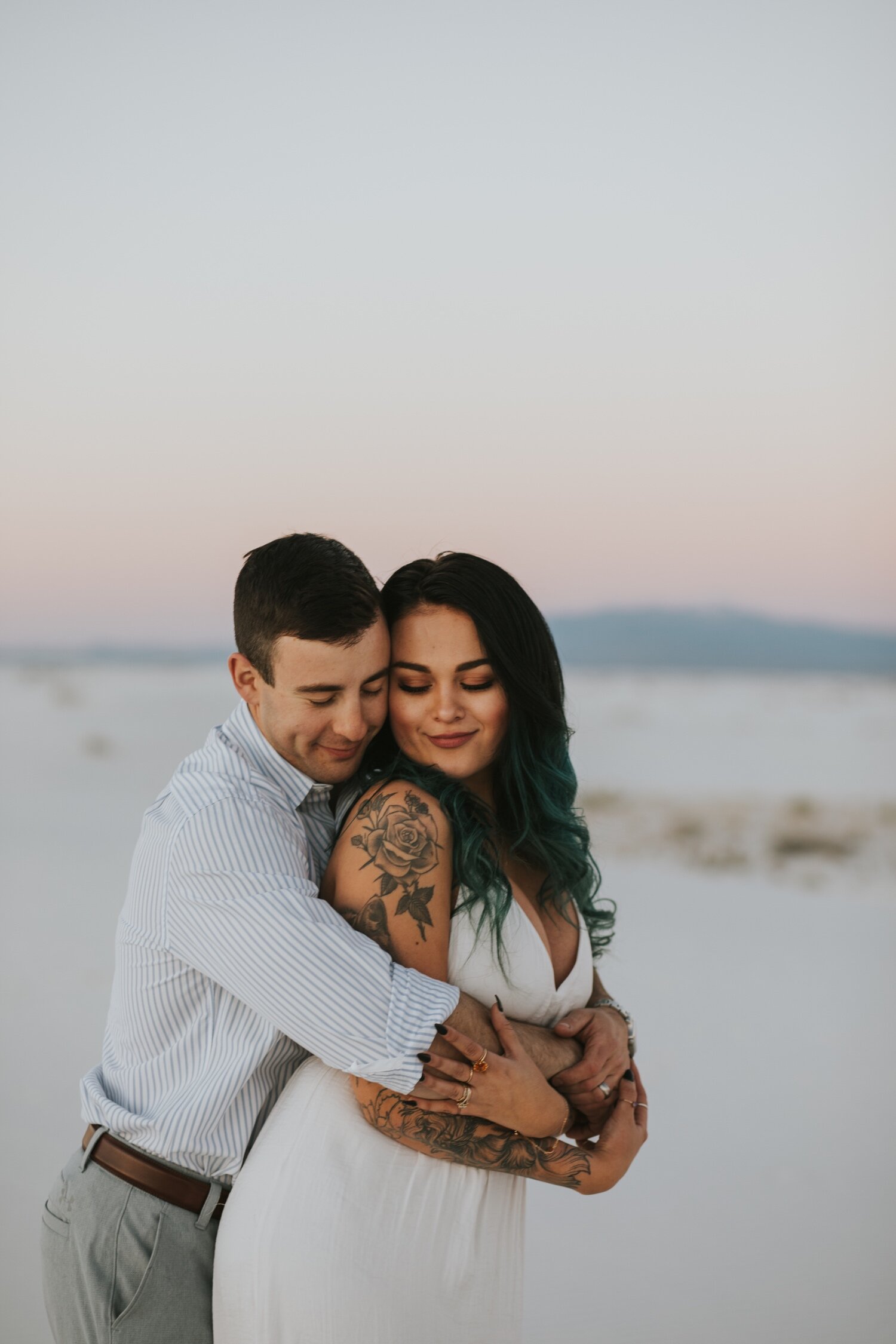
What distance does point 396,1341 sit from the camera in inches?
67.7

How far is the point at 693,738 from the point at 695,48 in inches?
163

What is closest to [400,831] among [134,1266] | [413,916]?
[413,916]

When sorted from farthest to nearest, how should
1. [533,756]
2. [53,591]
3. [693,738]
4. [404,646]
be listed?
1. [693,738]
2. [53,591]
3. [533,756]
4. [404,646]

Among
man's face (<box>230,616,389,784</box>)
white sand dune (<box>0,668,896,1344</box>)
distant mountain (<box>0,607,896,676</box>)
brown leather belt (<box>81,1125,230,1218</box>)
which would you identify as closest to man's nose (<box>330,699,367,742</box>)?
man's face (<box>230,616,389,784</box>)

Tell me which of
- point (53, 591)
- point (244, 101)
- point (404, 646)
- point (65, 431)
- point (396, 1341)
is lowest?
point (396, 1341)

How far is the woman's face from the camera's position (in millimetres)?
1975

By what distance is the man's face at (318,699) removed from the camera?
1817 millimetres

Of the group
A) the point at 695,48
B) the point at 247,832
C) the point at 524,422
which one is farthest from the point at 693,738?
the point at 247,832

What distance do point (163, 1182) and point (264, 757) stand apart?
25.2 inches

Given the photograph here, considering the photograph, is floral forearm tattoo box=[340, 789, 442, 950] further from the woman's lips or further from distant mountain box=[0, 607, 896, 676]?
distant mountain box=[0, 607, 896, 676]

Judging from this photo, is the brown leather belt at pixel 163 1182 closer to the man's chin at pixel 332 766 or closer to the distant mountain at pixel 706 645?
the man's chin at pixel 332 766

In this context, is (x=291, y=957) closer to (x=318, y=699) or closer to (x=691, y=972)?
(x=318, y=699)

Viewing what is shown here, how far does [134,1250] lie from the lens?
175 cm

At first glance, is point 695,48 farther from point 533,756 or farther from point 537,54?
point 533,756
